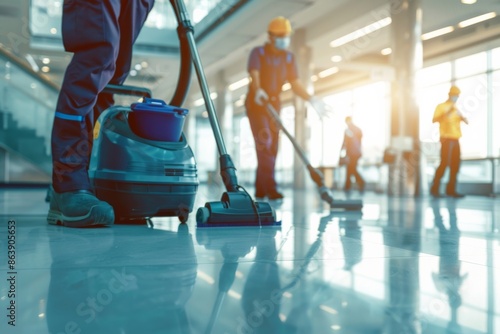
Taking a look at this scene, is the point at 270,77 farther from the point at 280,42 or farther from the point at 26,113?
the point at 26,113

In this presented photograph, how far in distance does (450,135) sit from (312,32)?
17.7 ft

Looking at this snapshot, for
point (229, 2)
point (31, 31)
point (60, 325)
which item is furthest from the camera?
point (31, 31)

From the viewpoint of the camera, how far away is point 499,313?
783 mm

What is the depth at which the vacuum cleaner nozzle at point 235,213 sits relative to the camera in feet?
6.95

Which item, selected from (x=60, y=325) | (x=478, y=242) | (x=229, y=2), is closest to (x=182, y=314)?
(x=60, y=325)

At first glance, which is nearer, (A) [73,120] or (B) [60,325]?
(B) [60,325]

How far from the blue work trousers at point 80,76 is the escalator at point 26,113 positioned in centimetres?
872

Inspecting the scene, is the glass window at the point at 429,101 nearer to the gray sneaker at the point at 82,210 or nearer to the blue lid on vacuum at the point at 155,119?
the blue lid on vacuum at the point at 155,119

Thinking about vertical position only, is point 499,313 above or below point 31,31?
below

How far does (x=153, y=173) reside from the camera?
2.20 meters

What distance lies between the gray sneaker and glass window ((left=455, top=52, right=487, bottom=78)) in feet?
43.5

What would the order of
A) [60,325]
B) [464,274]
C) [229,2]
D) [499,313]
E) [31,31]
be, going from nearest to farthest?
1. [60,325]
2. [499,313]
3. [464,274]
4. [229,2]
5. [31,31]

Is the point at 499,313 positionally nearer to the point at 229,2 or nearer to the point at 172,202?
the point at 172,202

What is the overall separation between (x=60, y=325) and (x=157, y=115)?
164 centimetres
